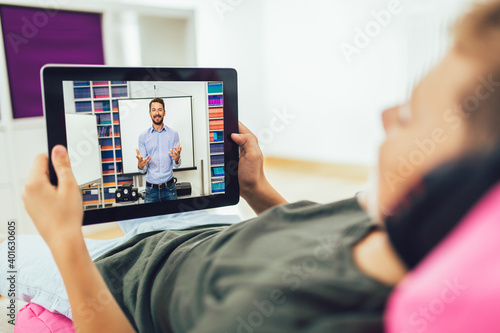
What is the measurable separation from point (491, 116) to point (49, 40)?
94.5 inches

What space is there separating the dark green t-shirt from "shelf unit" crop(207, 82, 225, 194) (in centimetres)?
12

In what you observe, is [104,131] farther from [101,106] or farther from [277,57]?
[277,57]

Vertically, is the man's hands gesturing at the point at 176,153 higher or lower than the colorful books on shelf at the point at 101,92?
lower

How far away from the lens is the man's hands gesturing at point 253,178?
0.85 m

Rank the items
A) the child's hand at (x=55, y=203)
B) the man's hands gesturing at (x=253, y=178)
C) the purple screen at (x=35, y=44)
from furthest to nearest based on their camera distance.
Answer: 1. the purple screen at (x=35, y=44)
2. the man's hands gesturing at (x=253, y=178)
3. the child's hand at (x=55, y=203)

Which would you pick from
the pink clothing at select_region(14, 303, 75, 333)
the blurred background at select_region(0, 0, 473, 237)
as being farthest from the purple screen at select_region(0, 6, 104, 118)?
the pink clothing at select_region(14, 303, 75, 333)

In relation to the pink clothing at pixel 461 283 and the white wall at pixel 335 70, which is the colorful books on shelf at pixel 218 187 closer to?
the pink clothing at pixel 461 283

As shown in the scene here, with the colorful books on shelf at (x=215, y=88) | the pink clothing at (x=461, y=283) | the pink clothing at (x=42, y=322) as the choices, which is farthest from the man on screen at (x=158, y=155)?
the pink clothing at (x=461, y=283)

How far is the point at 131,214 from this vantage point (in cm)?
73

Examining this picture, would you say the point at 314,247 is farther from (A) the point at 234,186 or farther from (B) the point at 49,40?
(B) the point at 49,40

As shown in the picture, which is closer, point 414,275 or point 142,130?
point 414,275

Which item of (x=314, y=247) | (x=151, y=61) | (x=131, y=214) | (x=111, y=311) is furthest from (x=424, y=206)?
(x=151, y=61)

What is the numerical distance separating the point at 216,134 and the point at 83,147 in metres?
0.26

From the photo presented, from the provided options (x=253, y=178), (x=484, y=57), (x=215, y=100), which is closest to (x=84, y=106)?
Result: (x=215, y=100)
